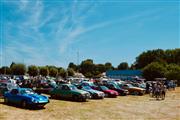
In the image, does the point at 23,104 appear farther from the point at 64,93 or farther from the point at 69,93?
the point at 64,93

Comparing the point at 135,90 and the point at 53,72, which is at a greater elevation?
the point at 53,72

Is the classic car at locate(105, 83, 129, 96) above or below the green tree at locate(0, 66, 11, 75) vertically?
below

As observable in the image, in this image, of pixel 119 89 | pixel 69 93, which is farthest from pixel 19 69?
pixel 69 93

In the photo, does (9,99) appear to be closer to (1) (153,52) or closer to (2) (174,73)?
(2) (174,73)

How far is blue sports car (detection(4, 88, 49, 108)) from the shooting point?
2281 cm

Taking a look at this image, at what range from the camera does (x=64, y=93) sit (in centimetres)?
3023

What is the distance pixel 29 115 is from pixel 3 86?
10.8m

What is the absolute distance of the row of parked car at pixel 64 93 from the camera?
23.2 meters

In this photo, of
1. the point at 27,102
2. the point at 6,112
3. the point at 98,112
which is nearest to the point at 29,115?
the point at 6,112

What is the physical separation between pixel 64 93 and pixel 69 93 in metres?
0.58

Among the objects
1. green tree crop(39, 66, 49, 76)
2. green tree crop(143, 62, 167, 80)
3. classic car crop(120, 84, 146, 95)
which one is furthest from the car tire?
green tree crop(39, 66, 49, 76)

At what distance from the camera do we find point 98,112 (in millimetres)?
21844

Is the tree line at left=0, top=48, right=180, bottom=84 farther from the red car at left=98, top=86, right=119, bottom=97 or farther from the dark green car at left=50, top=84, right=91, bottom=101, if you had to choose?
Result: the dark green car at left=50, top=84, right=91, bottom=101

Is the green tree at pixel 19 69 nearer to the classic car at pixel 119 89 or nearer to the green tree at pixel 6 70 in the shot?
the green tree at pixel 6 70
